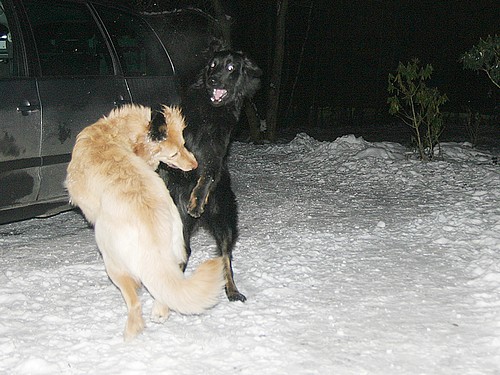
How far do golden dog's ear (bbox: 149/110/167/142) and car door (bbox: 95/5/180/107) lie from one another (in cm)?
181

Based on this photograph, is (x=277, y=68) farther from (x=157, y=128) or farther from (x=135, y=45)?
(x=157, y=128)

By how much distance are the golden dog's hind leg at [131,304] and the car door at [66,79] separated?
179cm

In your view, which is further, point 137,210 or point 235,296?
point 235,296

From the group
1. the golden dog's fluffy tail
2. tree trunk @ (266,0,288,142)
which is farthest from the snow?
tree trunk @ (266,0,288,142)

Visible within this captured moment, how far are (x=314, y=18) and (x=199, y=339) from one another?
18054 millimetres

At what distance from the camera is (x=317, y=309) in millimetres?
3920

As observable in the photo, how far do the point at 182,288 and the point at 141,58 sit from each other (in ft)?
10.1

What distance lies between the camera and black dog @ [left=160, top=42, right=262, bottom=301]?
13.7ft

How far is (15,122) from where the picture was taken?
176 inches

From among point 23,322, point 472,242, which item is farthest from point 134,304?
point 472,242

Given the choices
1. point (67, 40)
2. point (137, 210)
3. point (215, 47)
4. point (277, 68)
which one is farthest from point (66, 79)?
point (277, 68)

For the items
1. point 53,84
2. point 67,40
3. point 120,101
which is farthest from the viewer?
point 120,101

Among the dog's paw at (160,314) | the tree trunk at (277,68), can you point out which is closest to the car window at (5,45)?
the dog's paw at (160,314)

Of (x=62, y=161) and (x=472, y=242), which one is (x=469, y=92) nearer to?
(x=472, y=242)
